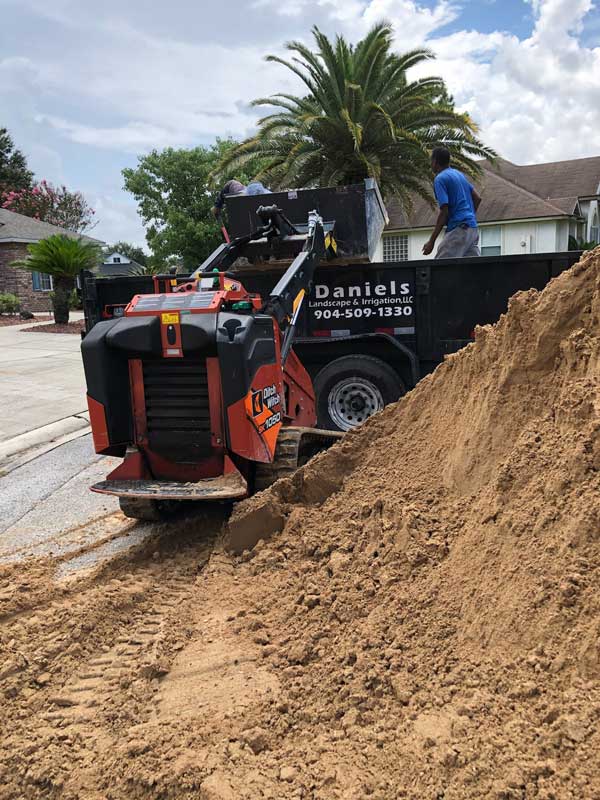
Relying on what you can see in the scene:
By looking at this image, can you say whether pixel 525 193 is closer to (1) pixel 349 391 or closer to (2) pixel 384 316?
(2) pixel 384 316

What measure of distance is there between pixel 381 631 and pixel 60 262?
20.5 meters

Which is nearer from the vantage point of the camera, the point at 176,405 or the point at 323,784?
the point at 323,784

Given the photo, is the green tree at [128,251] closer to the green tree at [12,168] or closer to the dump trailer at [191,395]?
the green tree at [12,168]

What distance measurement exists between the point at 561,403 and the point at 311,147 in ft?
54.4

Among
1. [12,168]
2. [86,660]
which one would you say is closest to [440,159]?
[86,660]

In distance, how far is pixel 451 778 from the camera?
7.05ft

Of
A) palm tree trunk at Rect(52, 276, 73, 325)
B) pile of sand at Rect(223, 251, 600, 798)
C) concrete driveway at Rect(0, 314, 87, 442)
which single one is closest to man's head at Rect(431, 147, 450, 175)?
pile of sand at Rect(223, 251, 600, 798)

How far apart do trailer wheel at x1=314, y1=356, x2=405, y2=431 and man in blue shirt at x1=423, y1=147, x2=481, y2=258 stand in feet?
4.56

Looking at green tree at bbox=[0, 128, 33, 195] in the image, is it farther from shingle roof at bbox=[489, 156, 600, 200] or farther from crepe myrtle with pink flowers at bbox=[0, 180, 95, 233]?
shingle roof at bbox=[489, 156, 600, 200]

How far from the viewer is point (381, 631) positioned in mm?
2914

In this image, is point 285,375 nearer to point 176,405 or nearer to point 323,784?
point 176,405

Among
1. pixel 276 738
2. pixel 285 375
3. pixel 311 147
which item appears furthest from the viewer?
pixel 311 147

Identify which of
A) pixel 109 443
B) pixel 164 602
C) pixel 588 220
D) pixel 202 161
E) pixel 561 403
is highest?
pixel 202 161

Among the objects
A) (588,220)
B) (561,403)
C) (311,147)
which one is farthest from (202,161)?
(561,403)
